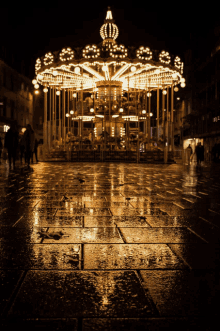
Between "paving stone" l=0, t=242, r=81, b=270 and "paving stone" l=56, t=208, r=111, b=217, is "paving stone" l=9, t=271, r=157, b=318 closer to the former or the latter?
"paving stone" l=0, t=242, r=81, b=270

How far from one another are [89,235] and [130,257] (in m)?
0.94

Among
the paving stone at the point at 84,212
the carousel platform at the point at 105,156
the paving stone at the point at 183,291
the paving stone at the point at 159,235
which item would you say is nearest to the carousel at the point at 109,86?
the carousel platform at the point at 105,156

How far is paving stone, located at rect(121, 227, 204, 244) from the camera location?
387cm

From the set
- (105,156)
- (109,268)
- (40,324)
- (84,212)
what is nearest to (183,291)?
(109,268)

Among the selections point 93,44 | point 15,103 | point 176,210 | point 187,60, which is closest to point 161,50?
point 93,44

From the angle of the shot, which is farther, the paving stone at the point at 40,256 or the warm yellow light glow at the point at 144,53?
the warm yellow light glow at the point at 144,53

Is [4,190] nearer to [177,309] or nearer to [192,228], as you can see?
[192,228]

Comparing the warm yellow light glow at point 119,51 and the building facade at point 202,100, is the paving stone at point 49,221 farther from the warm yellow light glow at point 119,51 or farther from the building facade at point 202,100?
the building facade at point 202,100

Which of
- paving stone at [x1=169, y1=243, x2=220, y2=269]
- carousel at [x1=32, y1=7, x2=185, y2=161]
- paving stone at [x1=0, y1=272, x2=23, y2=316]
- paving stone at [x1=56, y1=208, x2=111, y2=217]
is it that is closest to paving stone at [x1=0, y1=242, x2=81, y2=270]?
paving stone at [x1=0, y1=272, x2=23, y2=316]

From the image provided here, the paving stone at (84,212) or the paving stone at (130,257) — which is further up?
the paving stone at (130,257)

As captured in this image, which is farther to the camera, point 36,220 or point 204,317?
point 36,220

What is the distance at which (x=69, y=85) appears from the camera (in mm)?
33562

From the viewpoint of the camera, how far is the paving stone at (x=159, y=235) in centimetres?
387

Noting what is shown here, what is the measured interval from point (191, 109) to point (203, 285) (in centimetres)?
6150
